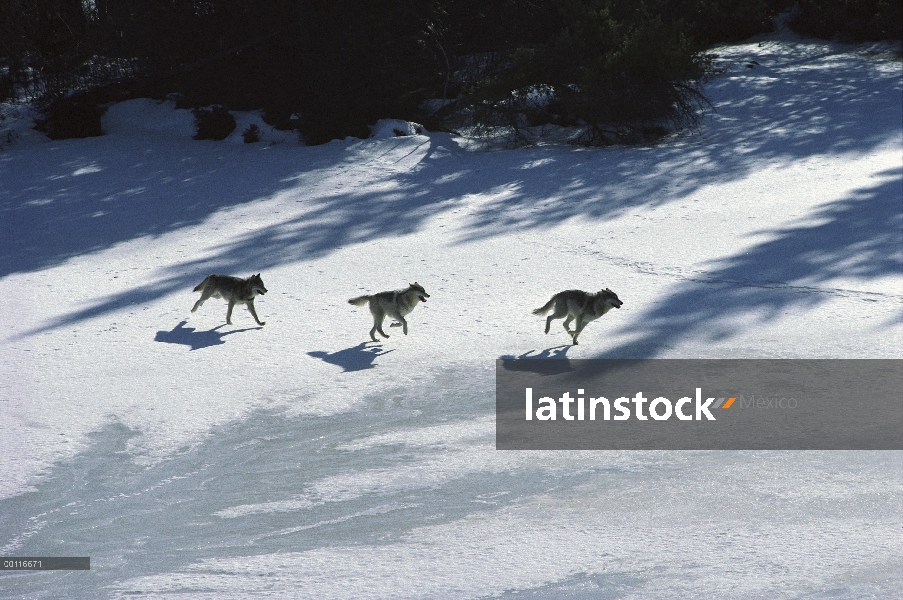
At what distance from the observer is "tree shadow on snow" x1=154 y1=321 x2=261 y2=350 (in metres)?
9.70

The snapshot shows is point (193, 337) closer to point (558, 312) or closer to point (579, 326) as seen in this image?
point (558, 312)

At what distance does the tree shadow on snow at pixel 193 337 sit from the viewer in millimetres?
9695

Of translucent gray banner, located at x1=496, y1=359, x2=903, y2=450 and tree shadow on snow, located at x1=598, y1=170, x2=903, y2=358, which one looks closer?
translucent gray banner, located at x1=496, y1=359, x2=903, y2=450

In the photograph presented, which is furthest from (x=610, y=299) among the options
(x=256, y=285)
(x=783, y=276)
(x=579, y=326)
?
(x=256, y=285)

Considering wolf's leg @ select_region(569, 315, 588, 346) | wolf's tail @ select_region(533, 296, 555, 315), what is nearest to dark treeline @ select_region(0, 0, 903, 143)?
wolf's tail @ select_region(533, 296, 555, 315)

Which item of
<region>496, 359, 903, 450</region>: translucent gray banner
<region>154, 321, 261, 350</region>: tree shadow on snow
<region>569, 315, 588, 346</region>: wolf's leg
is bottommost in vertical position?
<region>496, 359, 903, 450</region>: translucent gray banner

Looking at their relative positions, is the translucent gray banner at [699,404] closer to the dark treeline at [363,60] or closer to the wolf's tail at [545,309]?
the wolf's tail at [545,309]

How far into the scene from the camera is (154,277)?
1205cm

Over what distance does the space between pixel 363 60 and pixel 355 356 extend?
11565 millimetres

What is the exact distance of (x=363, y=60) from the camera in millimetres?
19188

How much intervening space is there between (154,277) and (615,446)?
7427mm

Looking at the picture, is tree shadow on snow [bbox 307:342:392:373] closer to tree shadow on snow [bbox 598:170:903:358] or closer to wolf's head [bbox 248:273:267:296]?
wolf's head [bbox 248:273:267:296]

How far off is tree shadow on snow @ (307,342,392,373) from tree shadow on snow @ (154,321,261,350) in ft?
4.09

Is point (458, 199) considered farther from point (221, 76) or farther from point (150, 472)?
point (150, 472)
